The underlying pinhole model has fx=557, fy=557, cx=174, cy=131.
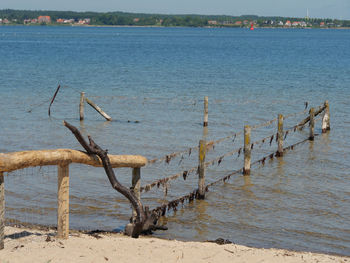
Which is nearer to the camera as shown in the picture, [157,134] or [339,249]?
Answer: [339,249]

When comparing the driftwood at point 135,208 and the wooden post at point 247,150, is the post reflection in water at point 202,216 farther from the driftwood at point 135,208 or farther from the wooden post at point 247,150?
the wooden post at point 247,150

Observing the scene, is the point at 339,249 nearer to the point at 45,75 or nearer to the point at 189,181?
the point at 189,181

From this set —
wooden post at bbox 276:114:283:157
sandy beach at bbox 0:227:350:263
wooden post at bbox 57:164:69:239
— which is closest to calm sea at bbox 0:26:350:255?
wooden post at bbox 276:114:283:157

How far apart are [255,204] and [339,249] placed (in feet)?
12.3

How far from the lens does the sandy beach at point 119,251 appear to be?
9.02 m

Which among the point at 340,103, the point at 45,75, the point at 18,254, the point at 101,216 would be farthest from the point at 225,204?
the point at 45,75

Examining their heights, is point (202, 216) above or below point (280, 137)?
below

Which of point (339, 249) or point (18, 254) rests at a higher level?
point (18, 254)

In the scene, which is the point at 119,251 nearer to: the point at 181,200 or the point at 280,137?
the point at 181,200

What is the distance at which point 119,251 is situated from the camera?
9.66m

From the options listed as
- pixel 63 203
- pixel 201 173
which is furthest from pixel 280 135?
pixel 63 203

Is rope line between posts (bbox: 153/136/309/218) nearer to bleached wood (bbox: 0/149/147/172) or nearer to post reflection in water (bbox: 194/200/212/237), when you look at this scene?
post reflection in water (bbox: 194/200/212/237)

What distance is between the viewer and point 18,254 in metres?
8.92

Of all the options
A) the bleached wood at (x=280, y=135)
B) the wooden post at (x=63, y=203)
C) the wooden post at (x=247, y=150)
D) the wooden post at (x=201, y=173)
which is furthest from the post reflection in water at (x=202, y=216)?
the bleached wood at (x=280, y=135)
